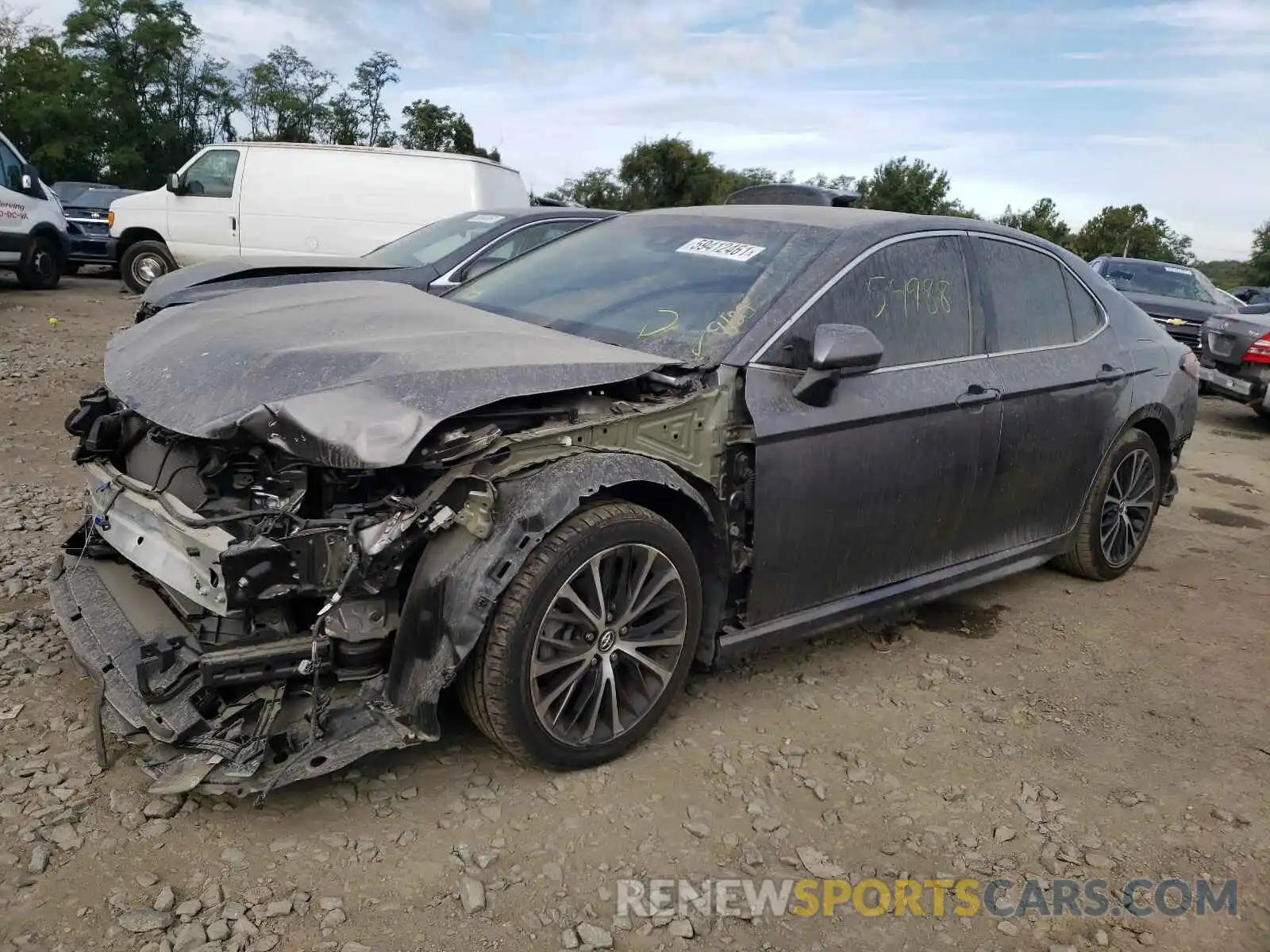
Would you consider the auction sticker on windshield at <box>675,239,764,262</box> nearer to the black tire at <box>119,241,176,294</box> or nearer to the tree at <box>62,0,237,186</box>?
the black tire at <box>119,241,176,294</box>

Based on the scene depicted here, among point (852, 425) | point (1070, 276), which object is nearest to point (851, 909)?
point (852, 425)

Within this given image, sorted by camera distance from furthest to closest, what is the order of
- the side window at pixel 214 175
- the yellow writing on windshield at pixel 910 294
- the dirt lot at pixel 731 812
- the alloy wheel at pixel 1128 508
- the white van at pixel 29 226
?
the white van at pixel 29 226, the side window at pixel 214 175, the alloy wheel at pixel 1128 508, the yellow writing on windshield at pixel 910 294, the dirt lot at pixel 731 812

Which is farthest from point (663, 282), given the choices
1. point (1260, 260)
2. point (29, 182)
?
point (1260, 260)

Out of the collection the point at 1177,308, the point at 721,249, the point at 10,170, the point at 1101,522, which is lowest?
the point at 1101,522

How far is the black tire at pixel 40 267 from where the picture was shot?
533 inches

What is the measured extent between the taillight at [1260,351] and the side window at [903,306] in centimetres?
811

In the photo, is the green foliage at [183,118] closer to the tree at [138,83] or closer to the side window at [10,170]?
the tree at [138,83]

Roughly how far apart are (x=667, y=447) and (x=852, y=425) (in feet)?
2.41

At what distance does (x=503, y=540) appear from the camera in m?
2.64

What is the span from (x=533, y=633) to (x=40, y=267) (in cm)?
1426

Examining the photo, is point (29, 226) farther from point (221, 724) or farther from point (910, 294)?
point (910, 294)

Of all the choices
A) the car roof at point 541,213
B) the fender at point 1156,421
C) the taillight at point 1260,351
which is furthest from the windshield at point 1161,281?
the fender at point 1156,421

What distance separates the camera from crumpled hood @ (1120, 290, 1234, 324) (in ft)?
41.1

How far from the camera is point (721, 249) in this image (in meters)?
3.70
